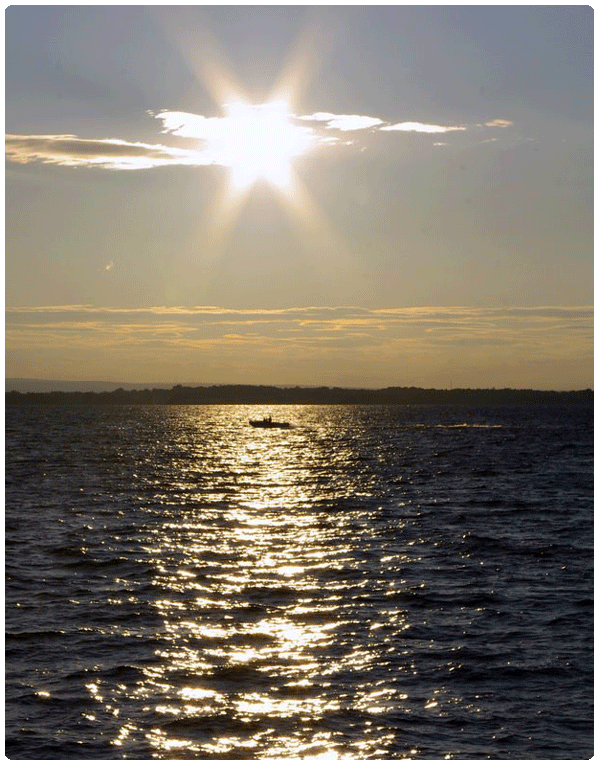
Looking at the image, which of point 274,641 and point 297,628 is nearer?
point 274,641

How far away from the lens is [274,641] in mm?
26000

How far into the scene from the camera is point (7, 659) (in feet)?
79.9

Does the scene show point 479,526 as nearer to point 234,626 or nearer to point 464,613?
point 464,613

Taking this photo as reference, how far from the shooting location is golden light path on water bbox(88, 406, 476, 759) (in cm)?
1984

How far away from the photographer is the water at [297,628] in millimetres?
20078

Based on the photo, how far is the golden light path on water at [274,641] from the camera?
19.8 meters

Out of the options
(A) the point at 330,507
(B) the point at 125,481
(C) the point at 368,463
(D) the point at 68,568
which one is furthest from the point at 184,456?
(D) the point at 68,568

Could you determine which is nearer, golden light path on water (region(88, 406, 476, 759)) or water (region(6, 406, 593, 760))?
golden light path on water (region(88, 406, 476, 759))

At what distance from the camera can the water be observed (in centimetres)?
2008

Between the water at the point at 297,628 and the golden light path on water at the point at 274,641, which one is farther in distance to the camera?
the water at the point at 297,628

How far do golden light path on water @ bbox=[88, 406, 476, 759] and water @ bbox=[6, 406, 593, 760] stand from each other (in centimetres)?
7

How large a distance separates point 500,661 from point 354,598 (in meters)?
6.87

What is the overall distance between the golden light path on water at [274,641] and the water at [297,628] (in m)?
0.07

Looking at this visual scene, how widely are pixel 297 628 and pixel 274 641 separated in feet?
4.56
